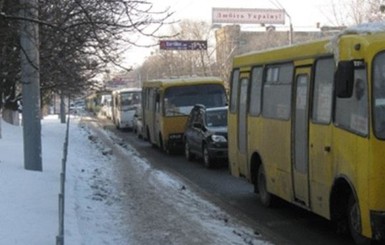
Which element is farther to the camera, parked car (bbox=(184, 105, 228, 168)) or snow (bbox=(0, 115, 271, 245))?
parked car (bbox=(184, 105, 228, 168))

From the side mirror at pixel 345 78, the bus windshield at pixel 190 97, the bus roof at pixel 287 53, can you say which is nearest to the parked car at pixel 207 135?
the bus windshield at pixel 190 97

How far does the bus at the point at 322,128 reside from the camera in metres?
8.21

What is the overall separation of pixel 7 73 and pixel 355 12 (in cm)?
2594

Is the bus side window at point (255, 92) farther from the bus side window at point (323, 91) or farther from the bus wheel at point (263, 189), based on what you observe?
the bus side window at point (323, 91)

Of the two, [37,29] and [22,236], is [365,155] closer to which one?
[22,236]

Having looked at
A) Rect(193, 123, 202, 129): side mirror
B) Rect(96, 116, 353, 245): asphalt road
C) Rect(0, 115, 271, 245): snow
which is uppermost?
Rect(193, 123, 202, 129): side mirror

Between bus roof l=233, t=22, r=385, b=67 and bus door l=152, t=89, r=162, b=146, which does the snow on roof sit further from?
bus door l=152, t=89, r=162, b=146

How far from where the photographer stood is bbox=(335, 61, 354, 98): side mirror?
329 inches

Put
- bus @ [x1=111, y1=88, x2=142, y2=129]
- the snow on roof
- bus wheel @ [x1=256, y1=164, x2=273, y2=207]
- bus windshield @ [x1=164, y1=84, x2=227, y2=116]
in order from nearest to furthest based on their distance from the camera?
the snow on roof < bus wheel @ [x1=256, y1=164, x2=273, y2=207] < bus windshield @ [x1=164, y1=84, x2=227, y2=116] < bus @ [x1=111, y1=88, x2=142, y2=129]

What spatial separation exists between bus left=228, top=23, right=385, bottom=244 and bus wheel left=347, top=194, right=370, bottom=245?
12 millimetres

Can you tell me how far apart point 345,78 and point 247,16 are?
56.1 m

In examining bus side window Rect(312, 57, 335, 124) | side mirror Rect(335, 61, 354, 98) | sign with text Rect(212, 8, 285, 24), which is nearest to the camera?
side mirror Rect(335, 61, 354, 98)

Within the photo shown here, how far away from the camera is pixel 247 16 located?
6378cm

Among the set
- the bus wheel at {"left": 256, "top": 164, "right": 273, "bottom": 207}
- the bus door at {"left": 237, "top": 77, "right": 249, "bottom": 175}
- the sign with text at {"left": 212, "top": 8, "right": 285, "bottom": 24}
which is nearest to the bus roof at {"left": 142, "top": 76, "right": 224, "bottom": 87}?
the bus door at {"left": 237, "top": 77, "right": 249, "bottom": 175}
